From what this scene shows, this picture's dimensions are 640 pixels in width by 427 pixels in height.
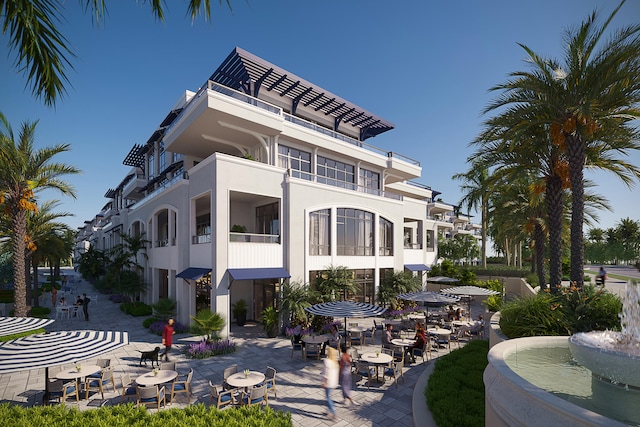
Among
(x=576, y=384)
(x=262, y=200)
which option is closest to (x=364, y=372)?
(x=576, y=384)

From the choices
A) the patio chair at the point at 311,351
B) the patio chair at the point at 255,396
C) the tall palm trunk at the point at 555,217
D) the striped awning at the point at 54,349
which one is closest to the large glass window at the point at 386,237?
the tall palm trunk at the point at 555,217

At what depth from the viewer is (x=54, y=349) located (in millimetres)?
8688

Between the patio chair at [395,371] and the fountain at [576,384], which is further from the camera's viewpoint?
the patio chair at [395,371]

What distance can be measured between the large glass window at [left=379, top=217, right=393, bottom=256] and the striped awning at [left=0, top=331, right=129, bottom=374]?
62.7ft

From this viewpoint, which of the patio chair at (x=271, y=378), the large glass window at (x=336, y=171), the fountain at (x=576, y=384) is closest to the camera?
the fountain at (x=576, y=384)

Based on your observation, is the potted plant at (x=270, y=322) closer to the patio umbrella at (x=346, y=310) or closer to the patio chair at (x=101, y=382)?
the patio umbrella at (x=346, y=310)

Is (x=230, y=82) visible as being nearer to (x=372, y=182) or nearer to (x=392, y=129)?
(x=372, y=182)

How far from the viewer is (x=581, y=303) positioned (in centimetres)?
1016

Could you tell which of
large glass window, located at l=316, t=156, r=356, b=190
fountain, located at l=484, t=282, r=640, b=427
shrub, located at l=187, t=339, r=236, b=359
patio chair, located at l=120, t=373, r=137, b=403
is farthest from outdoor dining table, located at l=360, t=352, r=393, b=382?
large glass window, located at l=316, t=156, r=356, b=190

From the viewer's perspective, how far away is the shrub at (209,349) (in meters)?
14.0

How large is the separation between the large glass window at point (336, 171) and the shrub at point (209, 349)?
1246 centimetres

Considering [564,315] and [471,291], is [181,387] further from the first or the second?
[471,291]

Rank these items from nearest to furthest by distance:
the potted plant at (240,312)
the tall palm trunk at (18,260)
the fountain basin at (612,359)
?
the fountain basin at (612,359)
the tall palm trunk at (18,260)
the potted plant at (240,312)

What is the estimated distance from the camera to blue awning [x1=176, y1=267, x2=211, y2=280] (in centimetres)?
1728
